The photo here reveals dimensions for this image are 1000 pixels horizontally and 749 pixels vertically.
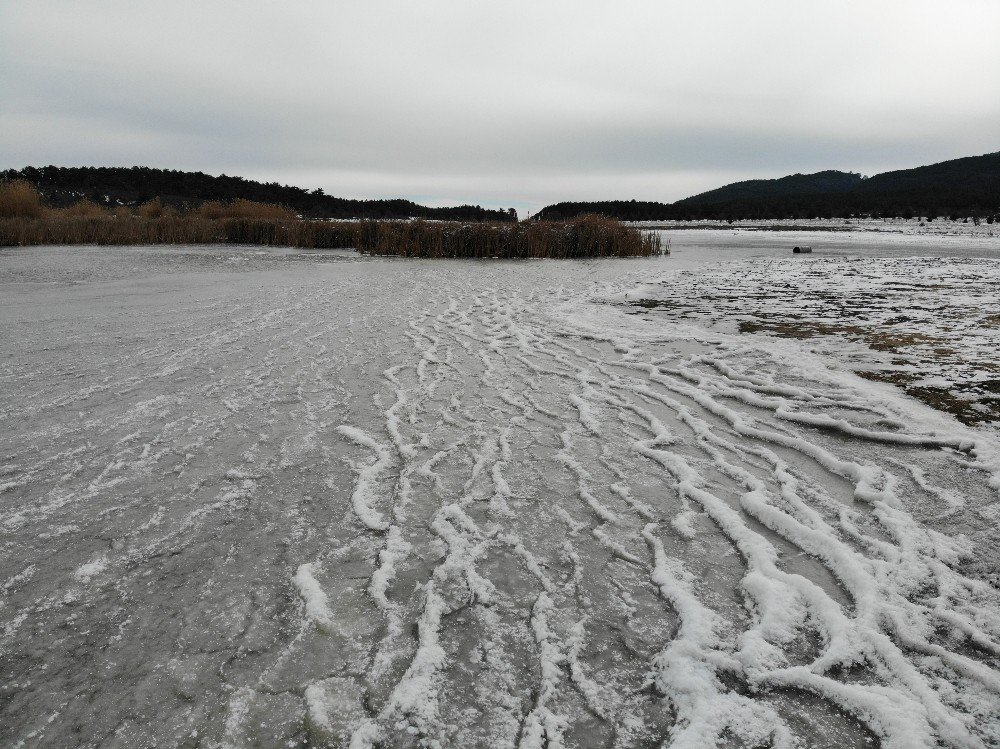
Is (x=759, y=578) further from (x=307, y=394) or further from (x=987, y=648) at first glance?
(x=307, y=394)

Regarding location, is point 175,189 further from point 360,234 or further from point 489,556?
point 489,556

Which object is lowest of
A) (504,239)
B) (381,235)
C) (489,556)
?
(489,556)

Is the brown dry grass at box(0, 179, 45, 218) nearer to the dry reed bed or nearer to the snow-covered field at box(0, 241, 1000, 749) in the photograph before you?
the dry reed bed

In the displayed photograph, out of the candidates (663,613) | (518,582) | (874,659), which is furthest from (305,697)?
(874,659)

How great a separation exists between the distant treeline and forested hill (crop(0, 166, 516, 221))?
4322 cm

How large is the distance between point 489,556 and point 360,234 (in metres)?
27.3

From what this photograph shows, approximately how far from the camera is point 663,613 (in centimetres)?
254

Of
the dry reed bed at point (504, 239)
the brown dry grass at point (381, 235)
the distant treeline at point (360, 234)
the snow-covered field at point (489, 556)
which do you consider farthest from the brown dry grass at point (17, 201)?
the snow-covered field at point (489, 556)

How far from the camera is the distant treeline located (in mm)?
25766

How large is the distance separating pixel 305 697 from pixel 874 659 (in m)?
2.19

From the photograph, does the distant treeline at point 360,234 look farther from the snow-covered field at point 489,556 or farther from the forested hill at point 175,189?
the forested hill at point 175,189

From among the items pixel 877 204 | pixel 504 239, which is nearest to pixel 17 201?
pixel 504 239

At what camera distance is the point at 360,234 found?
28.2 metres

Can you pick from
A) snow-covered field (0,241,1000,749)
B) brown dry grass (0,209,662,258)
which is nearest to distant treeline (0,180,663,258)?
brown dry grass (0,209,662,258)
